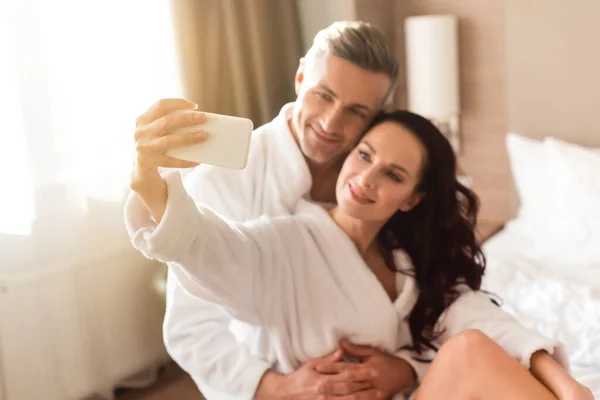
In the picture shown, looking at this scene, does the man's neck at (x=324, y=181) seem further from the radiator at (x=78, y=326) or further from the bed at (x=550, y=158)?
the radiator at (x=78, y=326)

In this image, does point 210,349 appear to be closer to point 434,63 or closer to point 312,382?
point 312,382

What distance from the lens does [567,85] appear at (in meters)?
2.67

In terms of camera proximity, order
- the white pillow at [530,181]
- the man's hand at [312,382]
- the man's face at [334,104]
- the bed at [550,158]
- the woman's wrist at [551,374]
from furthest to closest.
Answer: the white pillow at [530,181]
the bed at [550,158]
the man's face at [334,104]
the man's hand at [312,382]
the woman's wrist at [551,374]

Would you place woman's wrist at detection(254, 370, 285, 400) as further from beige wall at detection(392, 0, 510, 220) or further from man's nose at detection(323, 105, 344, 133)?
beige wall at detection(392, 0, 510, 220)

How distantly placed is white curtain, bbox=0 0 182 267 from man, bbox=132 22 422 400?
82cm

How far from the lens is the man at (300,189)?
1.41 metres

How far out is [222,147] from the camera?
1107 millimetres

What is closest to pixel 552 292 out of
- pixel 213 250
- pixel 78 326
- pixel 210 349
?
pixel 210 349

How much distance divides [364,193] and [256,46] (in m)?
1.52

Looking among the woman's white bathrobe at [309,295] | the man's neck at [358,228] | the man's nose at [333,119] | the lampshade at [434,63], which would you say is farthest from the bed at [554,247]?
the man's nose at [333,119]

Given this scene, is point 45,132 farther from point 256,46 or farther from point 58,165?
point 256,46

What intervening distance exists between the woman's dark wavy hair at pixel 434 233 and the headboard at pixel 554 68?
1258mm

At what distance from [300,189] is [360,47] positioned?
0.34 m

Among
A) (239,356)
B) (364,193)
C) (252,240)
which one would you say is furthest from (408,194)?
(239,356)
